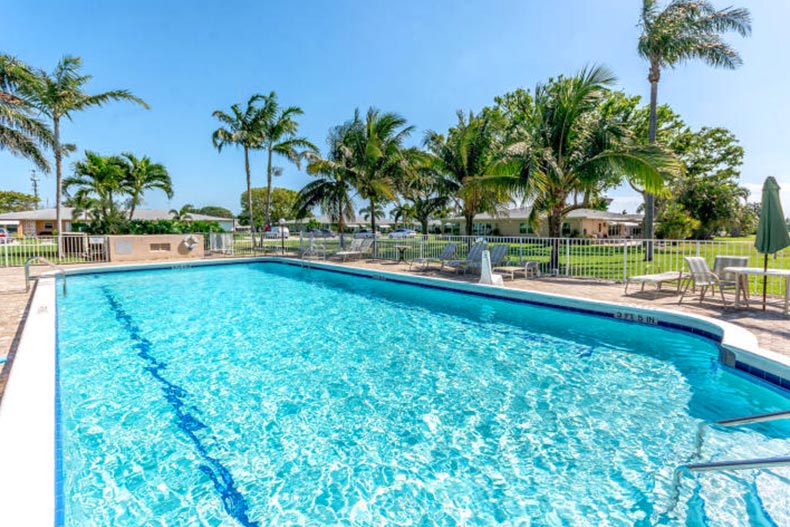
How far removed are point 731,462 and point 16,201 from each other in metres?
87.9

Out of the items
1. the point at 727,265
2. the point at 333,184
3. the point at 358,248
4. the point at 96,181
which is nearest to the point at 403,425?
the point at 727,265

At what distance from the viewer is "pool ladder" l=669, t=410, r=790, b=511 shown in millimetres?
1736

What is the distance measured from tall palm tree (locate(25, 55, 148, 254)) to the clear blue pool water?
13293 mm

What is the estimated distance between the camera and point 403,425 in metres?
4.18

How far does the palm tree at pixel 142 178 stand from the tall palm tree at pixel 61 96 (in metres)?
10.6

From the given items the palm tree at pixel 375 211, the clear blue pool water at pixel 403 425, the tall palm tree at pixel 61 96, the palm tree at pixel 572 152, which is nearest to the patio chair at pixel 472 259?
the palm tree at pixel 572 152

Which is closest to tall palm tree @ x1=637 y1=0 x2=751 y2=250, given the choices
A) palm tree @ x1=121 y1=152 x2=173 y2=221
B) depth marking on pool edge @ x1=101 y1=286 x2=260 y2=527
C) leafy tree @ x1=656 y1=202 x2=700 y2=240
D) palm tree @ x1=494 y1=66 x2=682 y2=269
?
palm tree @ x1=494 y1=66 x2=682 y2=269

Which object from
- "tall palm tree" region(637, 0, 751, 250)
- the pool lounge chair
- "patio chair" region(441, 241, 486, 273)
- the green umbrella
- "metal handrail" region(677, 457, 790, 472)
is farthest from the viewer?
the pool lounge chair

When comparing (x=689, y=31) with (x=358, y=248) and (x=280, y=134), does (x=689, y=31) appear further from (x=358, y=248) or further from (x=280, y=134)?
(x=280, y=134)

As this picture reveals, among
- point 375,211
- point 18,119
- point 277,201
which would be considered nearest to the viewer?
point 18,119

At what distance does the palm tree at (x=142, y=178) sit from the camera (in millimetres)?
27438

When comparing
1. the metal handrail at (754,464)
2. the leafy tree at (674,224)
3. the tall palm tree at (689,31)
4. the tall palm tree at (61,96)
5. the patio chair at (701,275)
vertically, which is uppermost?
the tall palm tree at (689,31)

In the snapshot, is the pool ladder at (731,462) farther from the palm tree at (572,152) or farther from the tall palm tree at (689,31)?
the tall palm tree at (689,31)

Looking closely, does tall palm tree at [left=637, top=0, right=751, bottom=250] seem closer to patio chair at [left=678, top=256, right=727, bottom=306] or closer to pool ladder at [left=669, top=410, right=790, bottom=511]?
patio chair at [left=678, top=256, right=727, bottom=306]
